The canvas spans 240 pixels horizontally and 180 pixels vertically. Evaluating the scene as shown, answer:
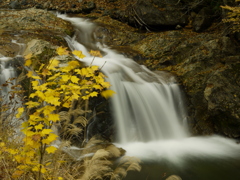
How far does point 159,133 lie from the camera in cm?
632

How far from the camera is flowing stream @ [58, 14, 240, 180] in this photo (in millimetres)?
4637

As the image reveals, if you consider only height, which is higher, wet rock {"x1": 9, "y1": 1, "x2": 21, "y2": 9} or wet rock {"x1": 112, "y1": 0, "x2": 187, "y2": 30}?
wet rock {"x1": 112, "y1": 0, "x2": 187, "y2": 30}

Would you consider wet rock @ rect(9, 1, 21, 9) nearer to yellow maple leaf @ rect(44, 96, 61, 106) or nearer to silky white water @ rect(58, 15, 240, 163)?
silky white water @ rect(58, 15, 240, 163)

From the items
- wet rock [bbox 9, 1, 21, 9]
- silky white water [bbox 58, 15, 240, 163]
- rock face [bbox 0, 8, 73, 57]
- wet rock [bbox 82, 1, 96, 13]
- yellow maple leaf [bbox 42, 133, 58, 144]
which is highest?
yellow maple leaf [bbox 42, 133, 58, 144]

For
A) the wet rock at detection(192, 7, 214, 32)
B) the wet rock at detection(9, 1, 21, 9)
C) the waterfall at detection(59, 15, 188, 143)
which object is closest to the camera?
the waterfall at detection(59, 15, 188, 143)

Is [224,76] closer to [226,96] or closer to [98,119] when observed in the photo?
[226,96]

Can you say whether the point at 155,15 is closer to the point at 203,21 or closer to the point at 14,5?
the point at 203,21

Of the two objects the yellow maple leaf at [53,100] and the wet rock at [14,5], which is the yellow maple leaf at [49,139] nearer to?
the yellow maple leaf at [53,100]

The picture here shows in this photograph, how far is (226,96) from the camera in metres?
6.27

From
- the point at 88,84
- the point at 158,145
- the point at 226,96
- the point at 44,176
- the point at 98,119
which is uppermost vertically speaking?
the point at 88,84

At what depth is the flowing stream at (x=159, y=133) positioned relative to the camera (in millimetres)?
4637

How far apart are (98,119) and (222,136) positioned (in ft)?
11.8

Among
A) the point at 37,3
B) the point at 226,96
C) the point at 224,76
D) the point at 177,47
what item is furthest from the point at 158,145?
the point at 37,3

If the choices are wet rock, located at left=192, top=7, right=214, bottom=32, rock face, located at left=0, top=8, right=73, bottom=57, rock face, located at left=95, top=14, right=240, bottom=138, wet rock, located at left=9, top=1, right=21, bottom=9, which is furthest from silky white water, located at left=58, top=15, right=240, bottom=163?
wet rock, located at left=9, top=1, right=21, bottom=9
